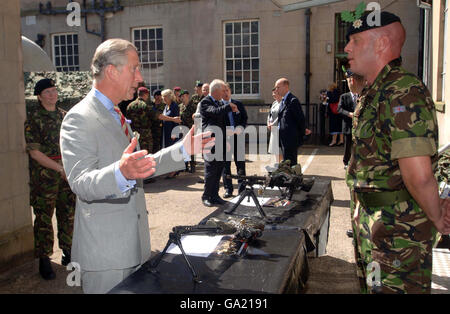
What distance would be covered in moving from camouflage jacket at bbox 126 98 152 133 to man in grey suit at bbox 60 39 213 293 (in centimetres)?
728

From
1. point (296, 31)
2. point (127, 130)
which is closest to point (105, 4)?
point (296, 31)

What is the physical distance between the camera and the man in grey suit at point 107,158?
2195 mm

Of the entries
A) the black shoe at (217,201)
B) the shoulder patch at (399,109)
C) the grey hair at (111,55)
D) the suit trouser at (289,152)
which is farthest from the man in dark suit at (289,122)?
the grey hair at (111,55)

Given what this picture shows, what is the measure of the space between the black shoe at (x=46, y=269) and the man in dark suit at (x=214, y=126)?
3200 mm

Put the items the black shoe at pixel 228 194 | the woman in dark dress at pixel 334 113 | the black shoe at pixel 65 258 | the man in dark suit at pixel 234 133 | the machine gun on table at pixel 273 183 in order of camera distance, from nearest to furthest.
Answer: the machine gun on table at pixel 273 183 → the black shoe at pixel 65 258 → the man in dark suit at pixel 234 133 → the black shoe at pixel 228 194 → the woman in dark dress at pixel 334 113

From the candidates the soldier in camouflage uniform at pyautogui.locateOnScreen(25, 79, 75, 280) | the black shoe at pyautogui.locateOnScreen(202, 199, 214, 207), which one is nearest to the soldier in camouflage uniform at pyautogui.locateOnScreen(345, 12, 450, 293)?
the soldier in camouflage uniform at pyautogui.locateOnScreen(25, 79, 75, 280)

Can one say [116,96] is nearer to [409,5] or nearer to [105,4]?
[409,5]

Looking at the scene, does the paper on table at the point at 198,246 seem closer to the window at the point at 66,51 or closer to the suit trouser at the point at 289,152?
the suit trouser at the point at 289,152

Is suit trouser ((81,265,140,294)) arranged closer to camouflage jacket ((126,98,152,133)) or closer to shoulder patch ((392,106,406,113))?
shoulder patch ((392,106,406,113))

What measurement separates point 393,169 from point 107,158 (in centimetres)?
154

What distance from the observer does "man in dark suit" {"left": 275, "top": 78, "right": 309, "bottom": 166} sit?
7.71 meters

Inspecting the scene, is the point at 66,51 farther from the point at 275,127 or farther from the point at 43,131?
the point at 43,131

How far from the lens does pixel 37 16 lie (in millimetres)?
18922

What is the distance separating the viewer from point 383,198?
231 cm
